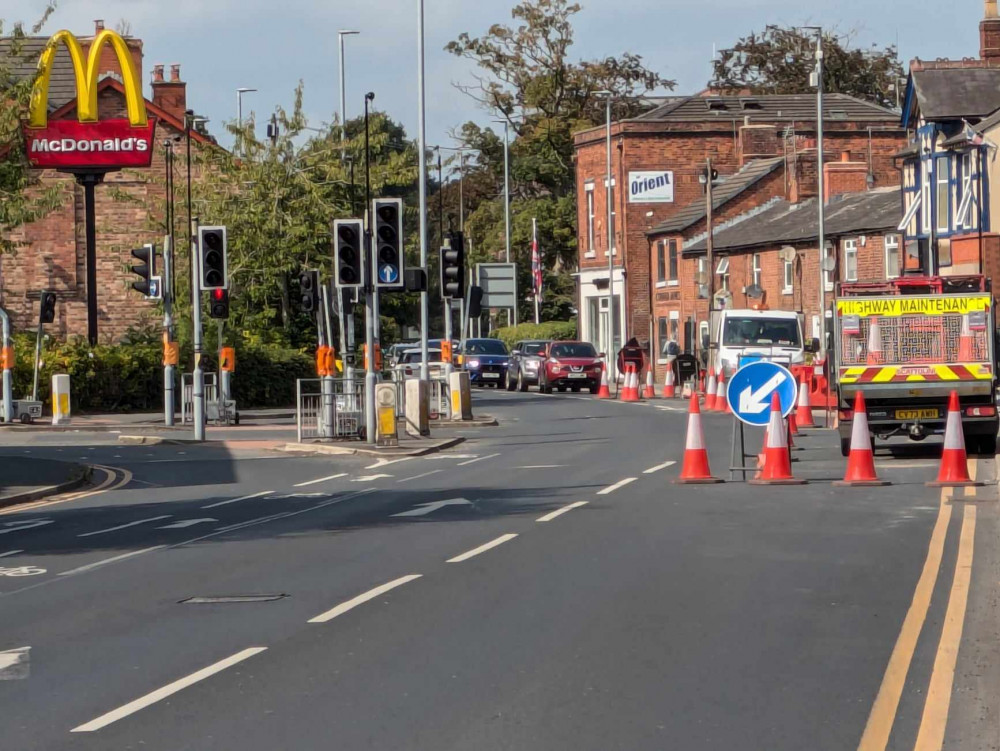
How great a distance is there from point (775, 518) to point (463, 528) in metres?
2.79

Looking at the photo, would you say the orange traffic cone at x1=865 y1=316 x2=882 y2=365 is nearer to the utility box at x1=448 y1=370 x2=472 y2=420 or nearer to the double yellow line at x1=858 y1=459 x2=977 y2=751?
the double yellow line at x1=858 y1=459 x2=977 y2=751

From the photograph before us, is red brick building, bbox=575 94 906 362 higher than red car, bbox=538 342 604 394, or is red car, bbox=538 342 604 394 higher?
red brick building, bbox=575 94 906 362

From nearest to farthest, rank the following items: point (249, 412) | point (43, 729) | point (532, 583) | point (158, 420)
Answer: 1. point (43, 729)
2. point (532, 583)
3. point (158, 420)
4. point (249, 412)

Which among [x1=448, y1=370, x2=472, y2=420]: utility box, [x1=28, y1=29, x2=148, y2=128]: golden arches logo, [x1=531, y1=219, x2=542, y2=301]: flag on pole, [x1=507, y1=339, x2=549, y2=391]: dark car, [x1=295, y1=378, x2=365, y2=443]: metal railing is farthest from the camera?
[x1=531, y1=219, x2=542, y2=301]: flag on pole

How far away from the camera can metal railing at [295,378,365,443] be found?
99.6 ft

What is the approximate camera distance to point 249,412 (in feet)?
145

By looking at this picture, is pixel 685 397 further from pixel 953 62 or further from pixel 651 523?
pixel 651 523

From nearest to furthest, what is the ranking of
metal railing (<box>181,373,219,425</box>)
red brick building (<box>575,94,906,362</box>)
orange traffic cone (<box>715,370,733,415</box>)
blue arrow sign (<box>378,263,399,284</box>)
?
blue arrow sign (<box>378,263,399,284</box>), orange traffic cone (<box>715,370,733,415</box>), metal railing (<box>181,373,219,425</box>), red brick building (<box>575,94,906,362</box>)

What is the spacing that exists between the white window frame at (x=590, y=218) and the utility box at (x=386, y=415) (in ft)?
157

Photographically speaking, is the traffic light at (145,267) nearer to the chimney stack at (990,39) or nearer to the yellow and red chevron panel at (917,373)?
the yellow and red chevron panel at (917,373)

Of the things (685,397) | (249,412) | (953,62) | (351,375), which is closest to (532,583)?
(351,375)

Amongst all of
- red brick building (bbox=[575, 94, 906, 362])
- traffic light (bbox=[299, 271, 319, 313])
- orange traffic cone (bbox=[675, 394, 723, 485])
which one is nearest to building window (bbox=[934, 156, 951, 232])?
traffic light (bbox=[299, 271, 319, 313])

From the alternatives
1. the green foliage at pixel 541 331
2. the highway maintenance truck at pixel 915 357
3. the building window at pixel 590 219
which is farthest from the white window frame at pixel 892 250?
the highway maintenance truck at pixel 915 357

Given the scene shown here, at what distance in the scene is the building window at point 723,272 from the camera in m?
62.2
